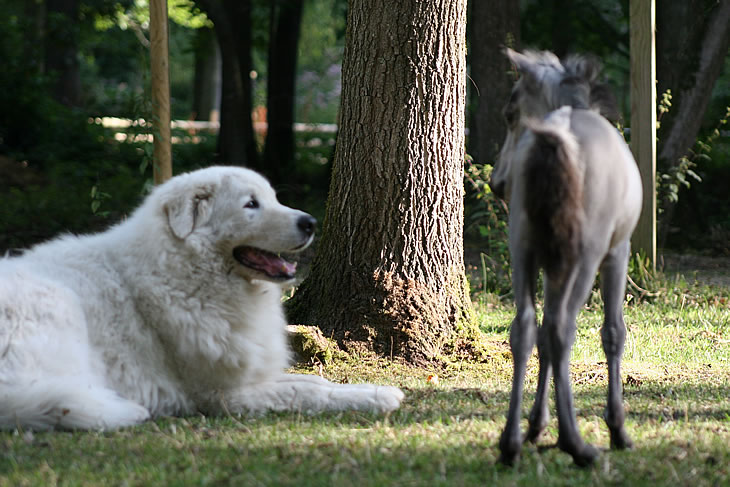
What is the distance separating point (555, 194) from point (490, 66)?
9292 mm

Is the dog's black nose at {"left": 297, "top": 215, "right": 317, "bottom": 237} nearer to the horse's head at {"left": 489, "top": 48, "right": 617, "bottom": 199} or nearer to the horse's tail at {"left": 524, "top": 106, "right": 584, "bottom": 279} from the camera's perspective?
the horse's head at {"left": 489, "top": 48, "right": 617, "bottom": 199}

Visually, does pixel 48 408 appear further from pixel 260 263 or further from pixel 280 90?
pixel 280 90

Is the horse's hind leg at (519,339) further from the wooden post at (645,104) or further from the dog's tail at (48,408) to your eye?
the wooden post at (645,104)

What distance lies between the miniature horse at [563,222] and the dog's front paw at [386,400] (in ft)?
3.23

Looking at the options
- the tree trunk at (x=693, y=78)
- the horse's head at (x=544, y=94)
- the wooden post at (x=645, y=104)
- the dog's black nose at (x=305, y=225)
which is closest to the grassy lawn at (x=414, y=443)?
the dog's black nose at (x=305, y=225)

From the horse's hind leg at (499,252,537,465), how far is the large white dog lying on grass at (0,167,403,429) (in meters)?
1.20

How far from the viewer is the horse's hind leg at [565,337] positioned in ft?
10.2

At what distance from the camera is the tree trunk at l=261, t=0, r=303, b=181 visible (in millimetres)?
16969

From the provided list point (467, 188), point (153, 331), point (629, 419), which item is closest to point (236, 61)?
point (467, 188)

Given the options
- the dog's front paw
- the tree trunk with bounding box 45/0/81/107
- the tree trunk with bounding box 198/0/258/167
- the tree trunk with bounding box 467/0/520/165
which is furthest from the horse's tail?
the tree trunk with bounding box 45/0/81/107

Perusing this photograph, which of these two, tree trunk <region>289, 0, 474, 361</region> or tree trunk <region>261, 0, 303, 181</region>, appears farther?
tree trunk <region>261, 0, 303, 181</region>

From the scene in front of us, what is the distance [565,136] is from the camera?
3.02 m

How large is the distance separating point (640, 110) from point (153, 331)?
5500 millimetres

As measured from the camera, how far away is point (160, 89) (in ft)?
20.8
